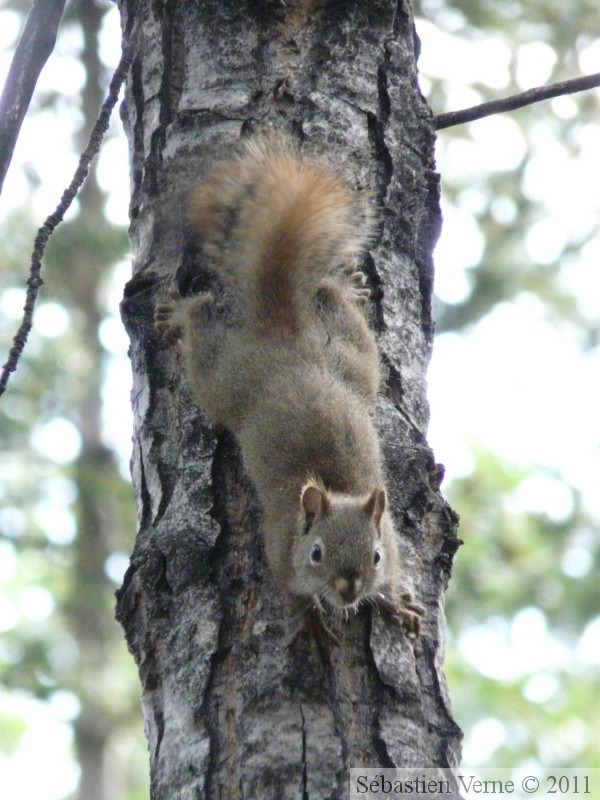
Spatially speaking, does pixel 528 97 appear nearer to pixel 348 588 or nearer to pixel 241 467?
pixel 241 467

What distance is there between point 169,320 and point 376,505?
0.62 metres

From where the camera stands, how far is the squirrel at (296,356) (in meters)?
2.57

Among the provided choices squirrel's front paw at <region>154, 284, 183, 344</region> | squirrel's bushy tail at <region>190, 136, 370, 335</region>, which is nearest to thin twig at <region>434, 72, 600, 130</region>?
squirrel's bushy tail at <region>190, 136, 370, 335</region>

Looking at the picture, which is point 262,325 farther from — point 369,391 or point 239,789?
point 239,789

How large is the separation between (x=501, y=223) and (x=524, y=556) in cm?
235

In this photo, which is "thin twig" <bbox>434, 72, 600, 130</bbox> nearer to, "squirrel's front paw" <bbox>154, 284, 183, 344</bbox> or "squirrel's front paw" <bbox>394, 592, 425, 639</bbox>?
"squirrel's front paw" <bbox>154, 284, 183, 344</bbox>

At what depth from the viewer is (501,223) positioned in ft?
26.2

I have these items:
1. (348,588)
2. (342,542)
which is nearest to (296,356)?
(342,542)

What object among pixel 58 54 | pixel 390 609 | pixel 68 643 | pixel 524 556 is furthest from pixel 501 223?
pixel 390 609

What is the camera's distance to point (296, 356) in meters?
2.93

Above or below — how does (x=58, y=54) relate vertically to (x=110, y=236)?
above

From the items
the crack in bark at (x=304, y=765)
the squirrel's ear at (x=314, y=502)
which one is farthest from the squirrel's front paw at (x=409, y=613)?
the squirrel's ear at (x=314, y=502)

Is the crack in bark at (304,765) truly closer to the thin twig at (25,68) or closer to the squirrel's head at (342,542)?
the squirrel's head at (342,542)

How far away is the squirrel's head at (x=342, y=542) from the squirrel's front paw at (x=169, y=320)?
51 centimetres
